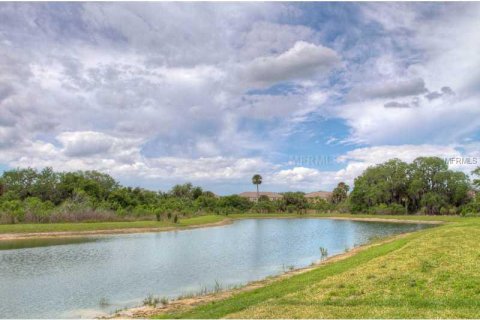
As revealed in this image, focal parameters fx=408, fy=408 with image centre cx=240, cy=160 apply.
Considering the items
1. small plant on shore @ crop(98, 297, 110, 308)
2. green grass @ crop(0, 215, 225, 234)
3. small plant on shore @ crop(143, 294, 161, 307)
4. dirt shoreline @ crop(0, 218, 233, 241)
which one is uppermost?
green grass @ crop(0, 215, 225, 234)

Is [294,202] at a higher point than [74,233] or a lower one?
higher

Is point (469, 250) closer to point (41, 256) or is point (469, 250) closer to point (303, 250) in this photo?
point (303, 250)

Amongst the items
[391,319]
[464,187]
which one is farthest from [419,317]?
[464,187]

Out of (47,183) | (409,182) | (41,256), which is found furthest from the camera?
(409,182)

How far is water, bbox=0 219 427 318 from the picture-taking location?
1959cm

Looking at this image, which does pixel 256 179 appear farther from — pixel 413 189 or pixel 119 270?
pixel 119 270

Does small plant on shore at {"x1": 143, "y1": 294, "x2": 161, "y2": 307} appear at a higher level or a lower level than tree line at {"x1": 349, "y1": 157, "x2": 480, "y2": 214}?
lower

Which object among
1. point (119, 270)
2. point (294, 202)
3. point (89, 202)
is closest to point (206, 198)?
point (294, 202)

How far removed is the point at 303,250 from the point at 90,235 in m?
35.1

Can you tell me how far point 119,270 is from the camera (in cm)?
2850

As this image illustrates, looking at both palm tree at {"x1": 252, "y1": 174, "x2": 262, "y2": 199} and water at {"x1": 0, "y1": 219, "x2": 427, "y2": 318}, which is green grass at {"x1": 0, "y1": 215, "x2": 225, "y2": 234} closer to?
water at {"x1": 0, "y1": 219, "x2": 427, "y2": 318}

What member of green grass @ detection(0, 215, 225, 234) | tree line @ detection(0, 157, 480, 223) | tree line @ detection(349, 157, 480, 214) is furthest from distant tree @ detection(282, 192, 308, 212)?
green grass @ detection(0, 215, 225, 234)

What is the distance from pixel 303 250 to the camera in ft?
126

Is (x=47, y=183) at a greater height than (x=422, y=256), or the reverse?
(x=47, y=183)
